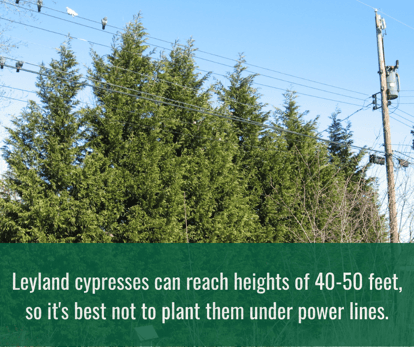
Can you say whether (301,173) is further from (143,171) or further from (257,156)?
(143,171)

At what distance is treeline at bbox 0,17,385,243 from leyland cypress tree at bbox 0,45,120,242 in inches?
0.8

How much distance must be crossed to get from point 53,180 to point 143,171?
1.82m

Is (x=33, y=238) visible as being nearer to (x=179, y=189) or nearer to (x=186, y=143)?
(x=179, y=189)

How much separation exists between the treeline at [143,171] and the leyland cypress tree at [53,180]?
21 mm

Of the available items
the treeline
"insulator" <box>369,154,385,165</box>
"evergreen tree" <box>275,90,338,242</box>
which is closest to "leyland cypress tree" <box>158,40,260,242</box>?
the treeline

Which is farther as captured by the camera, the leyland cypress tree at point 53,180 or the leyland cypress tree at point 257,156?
the leyland cypress tree at point 257,156

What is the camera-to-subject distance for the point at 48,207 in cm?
693

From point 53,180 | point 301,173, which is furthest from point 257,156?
point 53,180

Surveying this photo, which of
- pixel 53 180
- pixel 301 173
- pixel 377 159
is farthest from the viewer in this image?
pixel 301 173

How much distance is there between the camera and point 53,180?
24.0 feet

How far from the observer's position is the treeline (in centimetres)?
705

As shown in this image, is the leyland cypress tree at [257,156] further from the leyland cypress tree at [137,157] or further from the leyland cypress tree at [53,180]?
the leyland cypress tree at [53,180]

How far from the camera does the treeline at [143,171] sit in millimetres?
7055

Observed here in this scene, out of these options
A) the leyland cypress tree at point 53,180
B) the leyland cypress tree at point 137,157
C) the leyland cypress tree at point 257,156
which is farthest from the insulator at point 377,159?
the leyland cypress tree at point 53,180
